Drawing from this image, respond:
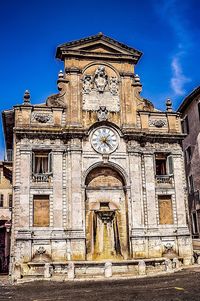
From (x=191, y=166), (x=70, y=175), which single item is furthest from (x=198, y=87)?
(x=70, y=175)

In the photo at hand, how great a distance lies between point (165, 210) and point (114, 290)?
39.3ft

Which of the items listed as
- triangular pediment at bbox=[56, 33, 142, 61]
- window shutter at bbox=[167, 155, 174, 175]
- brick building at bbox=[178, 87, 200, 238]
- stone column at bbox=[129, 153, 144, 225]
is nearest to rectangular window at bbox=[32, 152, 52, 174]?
stone column at bbox=[129, 153, 144, 225]

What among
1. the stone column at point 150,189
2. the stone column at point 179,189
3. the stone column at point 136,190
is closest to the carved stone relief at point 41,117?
the stone column at point 136,190

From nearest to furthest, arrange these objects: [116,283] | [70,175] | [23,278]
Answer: [116,283] → [23,278] → [70,175]

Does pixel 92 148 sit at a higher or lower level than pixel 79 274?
higher

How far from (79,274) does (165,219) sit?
329 inches

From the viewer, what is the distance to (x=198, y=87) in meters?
36.4

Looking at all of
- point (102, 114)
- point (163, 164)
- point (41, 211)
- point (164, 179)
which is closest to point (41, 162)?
point (41, 211)

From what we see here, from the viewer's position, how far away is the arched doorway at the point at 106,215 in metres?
28.6

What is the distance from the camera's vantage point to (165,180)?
30.7 m

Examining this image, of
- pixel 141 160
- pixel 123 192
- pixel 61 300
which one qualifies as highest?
pixel 141 160

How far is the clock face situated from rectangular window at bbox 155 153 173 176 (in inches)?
147

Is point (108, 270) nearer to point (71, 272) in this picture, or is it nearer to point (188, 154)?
point (71, 272)

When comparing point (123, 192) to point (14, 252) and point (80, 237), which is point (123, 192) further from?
point (14, 252)
